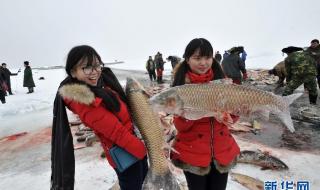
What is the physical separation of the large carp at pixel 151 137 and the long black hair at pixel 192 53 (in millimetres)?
333

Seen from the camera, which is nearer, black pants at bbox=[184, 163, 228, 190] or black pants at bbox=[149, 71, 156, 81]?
black pants at bbox=[184, 163, 228, 190]

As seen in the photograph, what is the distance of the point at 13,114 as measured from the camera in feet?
41.5

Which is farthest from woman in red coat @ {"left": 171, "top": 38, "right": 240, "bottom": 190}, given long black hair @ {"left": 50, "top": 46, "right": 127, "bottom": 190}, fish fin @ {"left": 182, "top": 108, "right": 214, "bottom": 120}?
long black hair @ {"left": 50, "top": 46, "right": 127, "bottom": 190}

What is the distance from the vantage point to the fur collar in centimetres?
257

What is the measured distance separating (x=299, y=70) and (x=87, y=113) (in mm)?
7815

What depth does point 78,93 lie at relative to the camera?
2.59 meters

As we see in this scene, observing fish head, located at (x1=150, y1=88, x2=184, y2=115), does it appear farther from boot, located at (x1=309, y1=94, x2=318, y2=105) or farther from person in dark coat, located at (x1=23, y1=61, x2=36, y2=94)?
person in dark coat, located at (x1=23, y1=61, x2=36, y2=94)

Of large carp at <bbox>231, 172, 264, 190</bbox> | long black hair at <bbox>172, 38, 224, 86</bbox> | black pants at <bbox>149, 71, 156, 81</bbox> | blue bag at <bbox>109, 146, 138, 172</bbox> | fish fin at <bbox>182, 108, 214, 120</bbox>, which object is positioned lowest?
black pants at <bbox>149, 71, 156, 81</bbox>

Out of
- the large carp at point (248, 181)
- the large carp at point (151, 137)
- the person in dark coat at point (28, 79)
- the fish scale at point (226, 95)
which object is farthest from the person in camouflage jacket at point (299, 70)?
the person in dark coat at point (28, 79)

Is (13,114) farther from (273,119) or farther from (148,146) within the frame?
(148,146)

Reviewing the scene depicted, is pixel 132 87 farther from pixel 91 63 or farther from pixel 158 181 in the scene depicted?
pixel 158 181

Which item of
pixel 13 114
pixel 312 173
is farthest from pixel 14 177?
pixel 13 114

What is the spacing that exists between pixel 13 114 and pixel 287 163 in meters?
10.6

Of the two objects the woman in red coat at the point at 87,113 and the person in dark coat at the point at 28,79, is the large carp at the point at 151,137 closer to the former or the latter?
the woman in red coat at the point at 87,113
